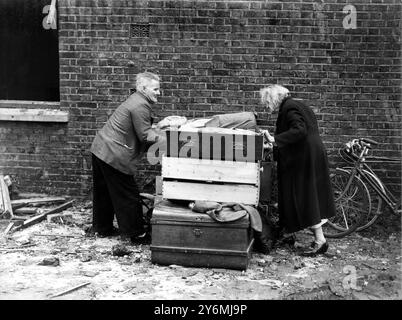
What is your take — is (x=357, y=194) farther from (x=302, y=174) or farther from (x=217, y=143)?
(x=217, y=143)

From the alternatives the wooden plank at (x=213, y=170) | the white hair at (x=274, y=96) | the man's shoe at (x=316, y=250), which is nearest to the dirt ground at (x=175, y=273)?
the man's shoe at (x=316, y=250)

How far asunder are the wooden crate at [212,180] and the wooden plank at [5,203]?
93.2 inches

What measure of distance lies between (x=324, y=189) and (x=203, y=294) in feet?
6.47

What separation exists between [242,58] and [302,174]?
193cm

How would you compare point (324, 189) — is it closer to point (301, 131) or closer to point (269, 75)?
point (301, 131)

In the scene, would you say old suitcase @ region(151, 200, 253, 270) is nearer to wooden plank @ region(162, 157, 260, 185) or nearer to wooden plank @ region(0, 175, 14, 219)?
wooden plank @ region(162, 157, 260, 185)

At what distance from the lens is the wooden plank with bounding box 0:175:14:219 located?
753cm

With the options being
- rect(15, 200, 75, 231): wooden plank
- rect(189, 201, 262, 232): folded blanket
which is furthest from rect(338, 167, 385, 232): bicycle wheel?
rect(15, 200, 75, 231): wooden plank

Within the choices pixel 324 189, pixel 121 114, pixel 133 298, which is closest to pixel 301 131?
pixel 324 189

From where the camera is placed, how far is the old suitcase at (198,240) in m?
5.96

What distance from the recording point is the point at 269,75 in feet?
25.0

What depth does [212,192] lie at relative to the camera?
625 cm

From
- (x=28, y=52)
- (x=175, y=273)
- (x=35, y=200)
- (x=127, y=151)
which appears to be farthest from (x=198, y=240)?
(x=28, y=52)

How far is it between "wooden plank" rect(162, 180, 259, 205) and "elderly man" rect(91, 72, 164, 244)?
21.4 inches
